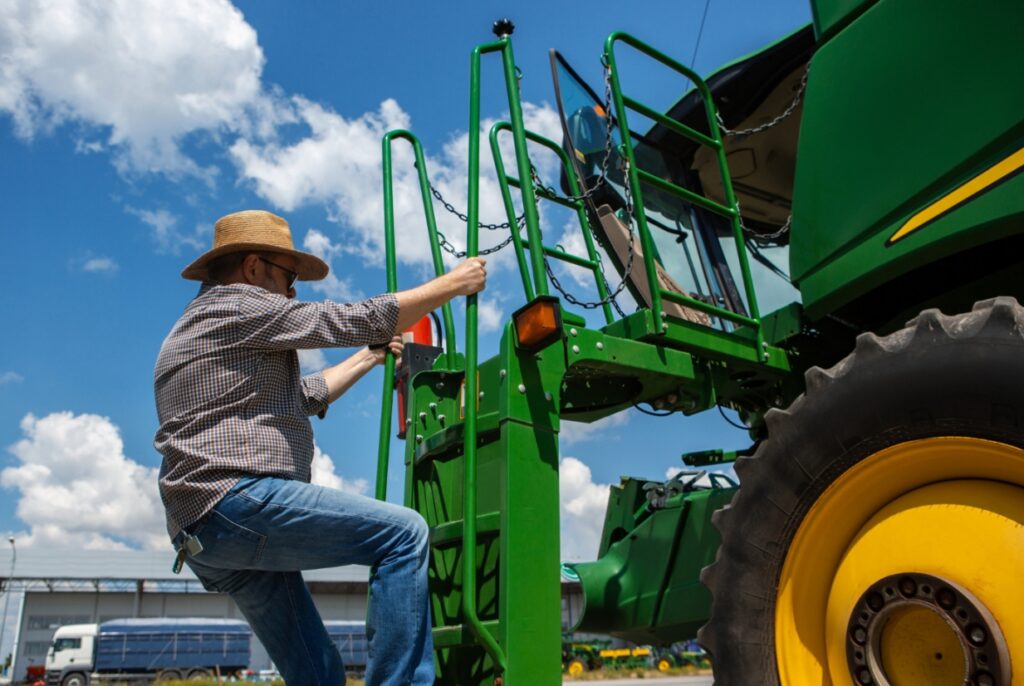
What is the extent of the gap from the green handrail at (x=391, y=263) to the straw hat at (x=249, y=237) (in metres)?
0.63

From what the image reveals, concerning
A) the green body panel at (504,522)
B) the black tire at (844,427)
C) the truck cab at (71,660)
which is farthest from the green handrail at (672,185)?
the truck cab at (71,660)

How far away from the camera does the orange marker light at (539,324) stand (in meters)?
3.09

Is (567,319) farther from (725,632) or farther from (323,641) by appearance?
(323,641)

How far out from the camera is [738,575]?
284 centimetres

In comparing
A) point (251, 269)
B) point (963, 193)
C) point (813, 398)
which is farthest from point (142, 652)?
point (963, 193)

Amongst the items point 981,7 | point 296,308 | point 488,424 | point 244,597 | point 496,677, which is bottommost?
point 496,677

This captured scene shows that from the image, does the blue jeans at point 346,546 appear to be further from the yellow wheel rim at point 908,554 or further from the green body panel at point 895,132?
the green body panel at point 895,132

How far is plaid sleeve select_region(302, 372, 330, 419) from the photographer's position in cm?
326

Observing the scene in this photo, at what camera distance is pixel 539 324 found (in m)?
3.10

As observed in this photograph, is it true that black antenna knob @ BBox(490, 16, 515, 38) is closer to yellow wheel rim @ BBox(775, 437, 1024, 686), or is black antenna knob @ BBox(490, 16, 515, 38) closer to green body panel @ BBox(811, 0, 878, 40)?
green body panel @ BBox(811, 0, 878, 40)

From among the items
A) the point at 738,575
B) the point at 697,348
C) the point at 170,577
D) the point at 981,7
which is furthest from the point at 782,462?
the point at 170,577

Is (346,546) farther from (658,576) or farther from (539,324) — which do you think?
(658,576)

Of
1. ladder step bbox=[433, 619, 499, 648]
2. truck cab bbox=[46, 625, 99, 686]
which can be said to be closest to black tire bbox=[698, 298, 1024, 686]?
ladder step bbox=[433, 619, 499, 648]

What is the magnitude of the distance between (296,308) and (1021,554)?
2194 mm
